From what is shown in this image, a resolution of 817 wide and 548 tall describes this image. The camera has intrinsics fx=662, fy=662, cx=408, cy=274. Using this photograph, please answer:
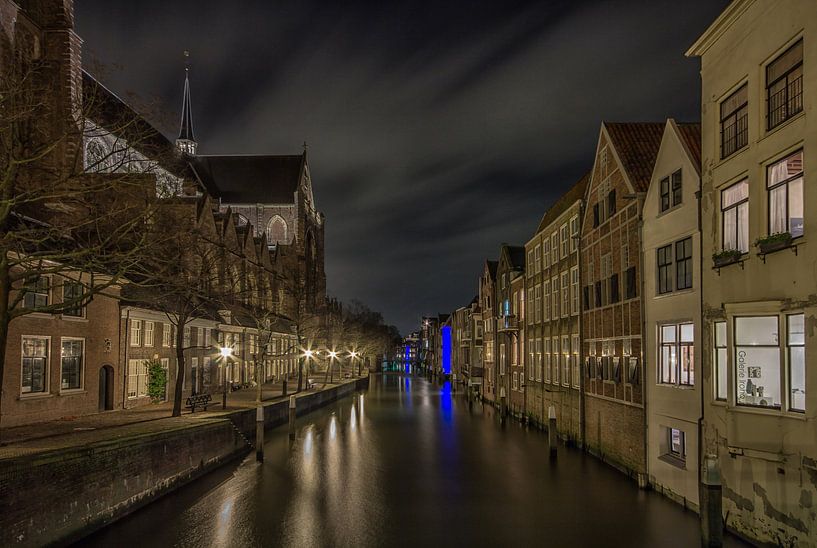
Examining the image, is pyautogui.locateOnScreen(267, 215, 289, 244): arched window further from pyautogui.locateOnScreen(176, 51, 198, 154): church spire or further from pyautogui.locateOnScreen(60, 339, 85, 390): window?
pyautogui.locateOnScreen(60, 339, 85, 390): window

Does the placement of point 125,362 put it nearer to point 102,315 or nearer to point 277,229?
point 102,315

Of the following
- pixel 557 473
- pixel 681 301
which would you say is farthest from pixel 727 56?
pixel 557 473

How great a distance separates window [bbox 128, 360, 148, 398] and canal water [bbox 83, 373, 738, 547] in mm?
7527

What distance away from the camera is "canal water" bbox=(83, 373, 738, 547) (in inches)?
674

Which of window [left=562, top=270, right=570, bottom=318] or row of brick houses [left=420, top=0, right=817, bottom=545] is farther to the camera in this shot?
window [left=562, top=270, right=570, bottom=318]

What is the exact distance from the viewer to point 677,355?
763 inches

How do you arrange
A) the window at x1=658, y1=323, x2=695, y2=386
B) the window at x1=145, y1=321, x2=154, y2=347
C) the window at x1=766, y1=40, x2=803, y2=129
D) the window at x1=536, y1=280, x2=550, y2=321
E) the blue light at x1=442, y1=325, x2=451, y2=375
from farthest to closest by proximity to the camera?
the blue light at x1=442, y1=325, x2=451, y2=375 → the window at x1=536, y1=280, x2=550, y2=321 → the window at x1=145, y1=321, x2=154, y2=347 → the window at x1=658, y1=323, x2=695, y2=386 → the window at x1=766, y1=40, x2=803, y2=129

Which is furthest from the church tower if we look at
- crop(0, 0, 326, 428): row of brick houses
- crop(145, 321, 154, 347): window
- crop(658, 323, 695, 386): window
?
crop(658, 323, 695, 386): window

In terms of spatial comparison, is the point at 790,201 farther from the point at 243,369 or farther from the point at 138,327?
the point at 243,369

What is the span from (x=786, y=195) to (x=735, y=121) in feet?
10.1

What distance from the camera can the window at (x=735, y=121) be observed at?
1552 centimetres

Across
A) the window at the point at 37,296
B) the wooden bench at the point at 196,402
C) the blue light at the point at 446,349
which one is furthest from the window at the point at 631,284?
the blue light at the point at 446,349

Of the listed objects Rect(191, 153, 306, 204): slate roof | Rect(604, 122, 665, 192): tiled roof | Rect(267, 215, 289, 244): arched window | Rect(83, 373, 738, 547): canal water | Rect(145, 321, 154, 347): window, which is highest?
Rect(191, 153, 306, 204): slate roof

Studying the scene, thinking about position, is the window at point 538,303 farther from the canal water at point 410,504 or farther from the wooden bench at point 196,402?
the wooden bench at point 196,402
